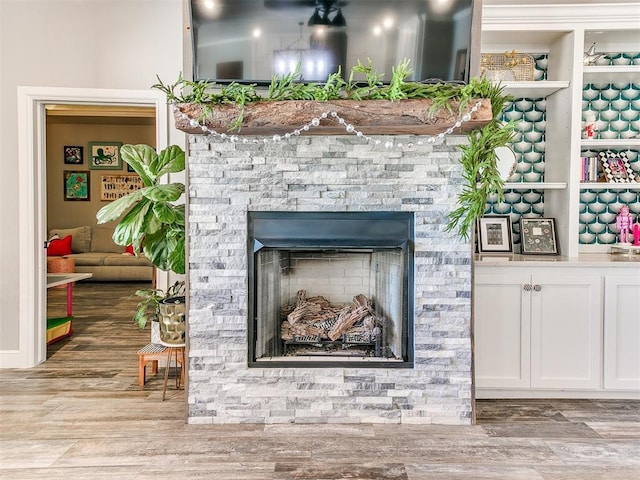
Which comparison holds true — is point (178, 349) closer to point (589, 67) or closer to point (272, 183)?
point (272, 183)

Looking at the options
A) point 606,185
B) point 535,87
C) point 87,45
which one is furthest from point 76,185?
point 606,185

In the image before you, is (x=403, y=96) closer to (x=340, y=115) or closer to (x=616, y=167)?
(x=340, y=115)

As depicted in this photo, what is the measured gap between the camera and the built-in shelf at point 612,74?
3.06 m

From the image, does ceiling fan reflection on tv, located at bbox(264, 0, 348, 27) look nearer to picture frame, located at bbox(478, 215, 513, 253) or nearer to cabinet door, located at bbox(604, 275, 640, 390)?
picture frame, located at bbox(478, 215, 513, 253)

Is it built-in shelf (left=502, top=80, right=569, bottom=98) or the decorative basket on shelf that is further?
the decorative basket on shelf

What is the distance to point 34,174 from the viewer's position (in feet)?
11.1

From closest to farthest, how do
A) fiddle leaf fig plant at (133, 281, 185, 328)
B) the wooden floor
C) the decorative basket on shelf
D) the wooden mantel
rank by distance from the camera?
1. the wooden floor
2. the wooden mantel
3. fiddle leaf fig plant at (133, 281, 185, 328)
4. the decorative basket on shelf

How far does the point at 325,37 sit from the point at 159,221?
51.9 inches

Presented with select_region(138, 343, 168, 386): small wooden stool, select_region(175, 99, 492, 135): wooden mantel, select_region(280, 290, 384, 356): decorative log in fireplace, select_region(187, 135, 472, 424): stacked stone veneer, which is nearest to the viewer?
select_region(175, 99, 492, 135): wooden mantel

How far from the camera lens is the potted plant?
2.53 meters

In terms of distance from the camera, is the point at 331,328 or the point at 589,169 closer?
the point at 331,328

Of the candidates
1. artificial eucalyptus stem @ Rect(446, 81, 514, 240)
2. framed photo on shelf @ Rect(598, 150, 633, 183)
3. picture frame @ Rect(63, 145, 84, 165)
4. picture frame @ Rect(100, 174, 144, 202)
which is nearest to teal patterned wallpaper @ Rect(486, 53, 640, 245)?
framed photo on shelf @ Rect(598, 150, 633, 183)

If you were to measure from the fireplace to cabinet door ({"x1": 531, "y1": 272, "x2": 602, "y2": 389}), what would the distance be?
2.87 ft

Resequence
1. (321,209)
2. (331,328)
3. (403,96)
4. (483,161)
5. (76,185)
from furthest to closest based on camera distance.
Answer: (76,185) < (331,328) < (321,209) < (483,161) < (403,96)
